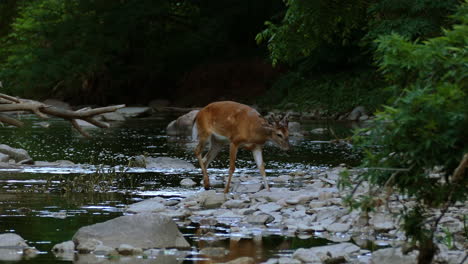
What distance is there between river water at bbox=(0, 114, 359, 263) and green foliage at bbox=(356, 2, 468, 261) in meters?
1.71

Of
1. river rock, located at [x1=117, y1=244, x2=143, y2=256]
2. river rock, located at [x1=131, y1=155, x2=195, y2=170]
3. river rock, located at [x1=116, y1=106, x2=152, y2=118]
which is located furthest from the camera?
river rock, located at [x1=116, y1=106, x2=152, y2=118]

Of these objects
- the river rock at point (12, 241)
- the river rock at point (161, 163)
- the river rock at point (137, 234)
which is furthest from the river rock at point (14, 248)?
the river rock at point (161, 163)

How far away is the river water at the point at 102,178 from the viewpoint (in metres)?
8.91

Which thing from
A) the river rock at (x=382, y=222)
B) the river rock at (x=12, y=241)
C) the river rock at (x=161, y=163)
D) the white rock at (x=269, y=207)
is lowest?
the river rock at (x=161, y=163)

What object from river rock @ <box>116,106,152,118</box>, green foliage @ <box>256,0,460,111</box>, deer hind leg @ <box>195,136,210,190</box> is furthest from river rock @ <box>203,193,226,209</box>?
river rock @ <box>116,106,152,118</box>

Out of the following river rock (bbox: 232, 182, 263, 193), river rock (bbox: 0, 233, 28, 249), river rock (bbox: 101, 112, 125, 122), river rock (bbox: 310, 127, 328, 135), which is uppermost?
river rock (bbox: 0, 233, 28, 249)

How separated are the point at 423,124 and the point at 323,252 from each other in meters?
1.91

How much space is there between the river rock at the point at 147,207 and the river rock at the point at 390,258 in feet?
12.6

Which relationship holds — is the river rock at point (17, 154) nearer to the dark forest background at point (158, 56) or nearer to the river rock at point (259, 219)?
the river rock at point (259, 219)

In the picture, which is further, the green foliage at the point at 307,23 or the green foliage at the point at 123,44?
the green foliage at the point at 123,44

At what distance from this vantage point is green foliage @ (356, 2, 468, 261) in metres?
6.19

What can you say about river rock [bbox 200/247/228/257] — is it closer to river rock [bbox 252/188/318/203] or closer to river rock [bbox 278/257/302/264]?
river rock [bbox 278/257/302/264]

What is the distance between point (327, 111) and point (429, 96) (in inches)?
1117

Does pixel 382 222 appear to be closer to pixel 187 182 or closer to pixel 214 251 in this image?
pixel 214 251
